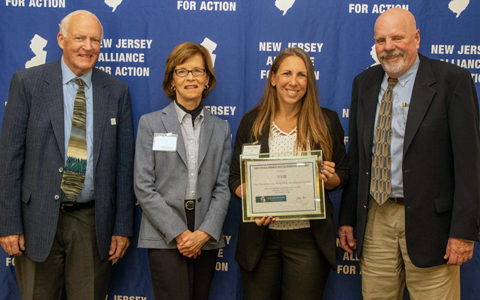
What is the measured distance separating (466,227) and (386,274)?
21.0 inches

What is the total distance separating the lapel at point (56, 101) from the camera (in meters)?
2.29

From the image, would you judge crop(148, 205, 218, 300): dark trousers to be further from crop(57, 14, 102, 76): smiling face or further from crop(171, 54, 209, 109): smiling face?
crop(57, 14, 102, 76): smiling face

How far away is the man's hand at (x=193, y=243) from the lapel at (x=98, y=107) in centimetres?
74

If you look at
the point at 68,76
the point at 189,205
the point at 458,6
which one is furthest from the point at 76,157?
the point at 458,6

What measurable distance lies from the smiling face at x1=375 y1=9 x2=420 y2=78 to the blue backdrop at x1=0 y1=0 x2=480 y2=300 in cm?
72

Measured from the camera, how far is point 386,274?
7.35ft

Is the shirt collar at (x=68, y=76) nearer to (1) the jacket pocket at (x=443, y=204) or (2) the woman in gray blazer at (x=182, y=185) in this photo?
(2) the woman in gray blazer at (x=182, y=185)

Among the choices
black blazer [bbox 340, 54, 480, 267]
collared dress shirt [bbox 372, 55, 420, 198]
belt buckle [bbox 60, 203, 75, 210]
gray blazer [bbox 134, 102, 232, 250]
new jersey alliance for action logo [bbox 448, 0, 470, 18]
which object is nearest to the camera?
black blazer [bbox 340, 54, 480, 267]

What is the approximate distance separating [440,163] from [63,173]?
2174mm

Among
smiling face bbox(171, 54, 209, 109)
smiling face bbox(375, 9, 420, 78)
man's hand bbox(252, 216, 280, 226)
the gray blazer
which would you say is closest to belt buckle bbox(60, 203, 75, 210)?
the gray blazer

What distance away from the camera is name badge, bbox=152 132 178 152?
228 cm

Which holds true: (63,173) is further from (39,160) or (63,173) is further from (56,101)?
(56,101)

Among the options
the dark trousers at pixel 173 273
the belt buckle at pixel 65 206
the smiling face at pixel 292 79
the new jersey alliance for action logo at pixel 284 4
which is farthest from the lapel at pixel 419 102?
the belt buckle at pixel 65 206

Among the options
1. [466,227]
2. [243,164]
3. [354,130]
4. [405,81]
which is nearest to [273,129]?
[243,164]
